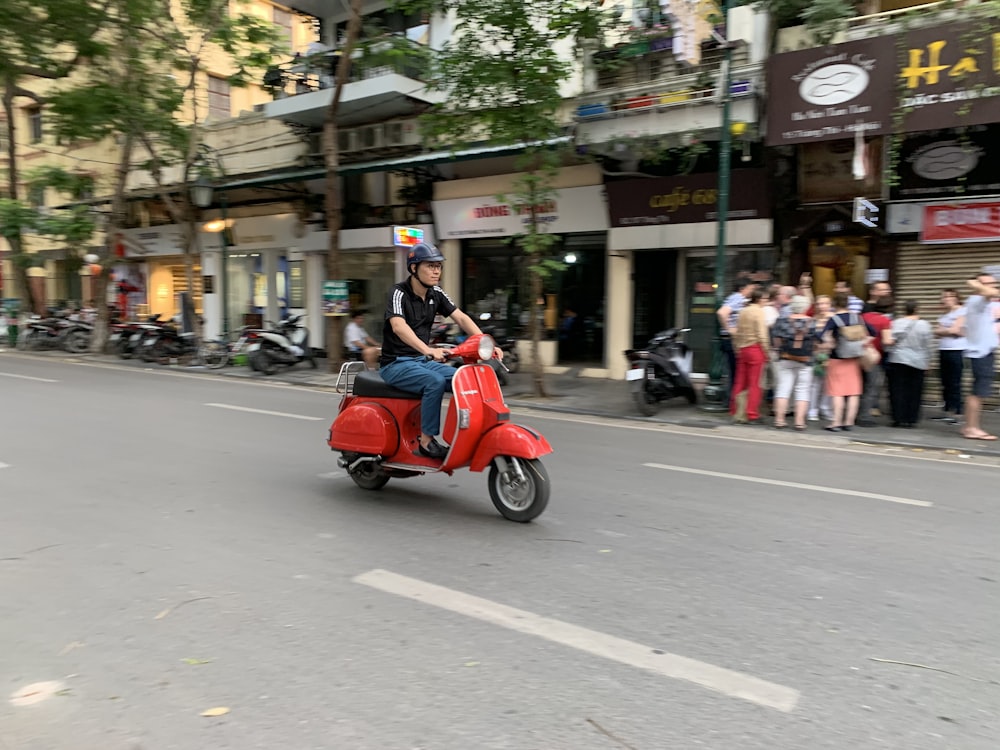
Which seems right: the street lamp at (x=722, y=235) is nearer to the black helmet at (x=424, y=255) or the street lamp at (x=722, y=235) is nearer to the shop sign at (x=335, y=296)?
the black helmet at (x=424, y=255)

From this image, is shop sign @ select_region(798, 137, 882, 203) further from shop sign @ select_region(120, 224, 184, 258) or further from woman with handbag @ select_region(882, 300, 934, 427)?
shop sign @ select_region(120, 224, 184, 258)

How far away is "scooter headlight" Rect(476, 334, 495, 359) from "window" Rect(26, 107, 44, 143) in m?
31.7

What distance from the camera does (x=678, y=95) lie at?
40.8 feet

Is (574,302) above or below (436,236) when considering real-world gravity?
below

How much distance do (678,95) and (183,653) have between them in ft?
39.3

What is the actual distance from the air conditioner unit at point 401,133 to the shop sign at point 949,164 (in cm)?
1075

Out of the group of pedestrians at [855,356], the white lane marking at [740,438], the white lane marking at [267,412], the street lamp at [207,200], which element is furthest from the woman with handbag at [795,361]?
the street lamp at [207,200]

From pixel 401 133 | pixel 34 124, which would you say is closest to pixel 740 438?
pixel 401 133

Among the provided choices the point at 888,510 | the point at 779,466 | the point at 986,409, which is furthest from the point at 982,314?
the point at 888,510

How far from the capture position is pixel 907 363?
948cm

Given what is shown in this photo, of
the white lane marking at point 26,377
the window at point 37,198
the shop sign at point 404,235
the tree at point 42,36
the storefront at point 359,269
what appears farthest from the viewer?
the window at point 37,198

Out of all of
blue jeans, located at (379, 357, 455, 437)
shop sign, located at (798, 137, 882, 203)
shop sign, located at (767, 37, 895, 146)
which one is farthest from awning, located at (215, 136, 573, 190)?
blue jeans, located at (379, 357, 455, 437)

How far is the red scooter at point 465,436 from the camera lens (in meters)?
5.06

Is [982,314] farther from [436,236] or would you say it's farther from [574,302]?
[436,236]
